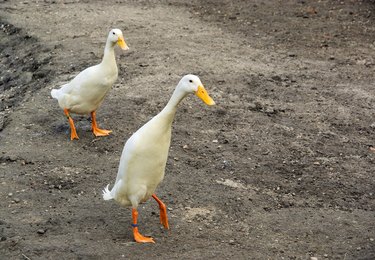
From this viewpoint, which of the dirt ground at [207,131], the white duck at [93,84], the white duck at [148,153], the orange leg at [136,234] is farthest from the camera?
the white duck at [93,84]

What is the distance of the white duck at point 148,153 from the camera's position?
4.73m

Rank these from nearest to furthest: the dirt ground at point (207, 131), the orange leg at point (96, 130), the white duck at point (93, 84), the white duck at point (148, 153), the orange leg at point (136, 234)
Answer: the white duck at point (148, 153) < the orange leg at point (136, 234) < the dirt ground at point (207, 131) < the white duck at point (93, 84) < the orange leg at point (96, 130)

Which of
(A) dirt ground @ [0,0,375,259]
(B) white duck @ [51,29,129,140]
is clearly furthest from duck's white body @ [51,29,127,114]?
(A) dirt ground @ [0,0,375,259]

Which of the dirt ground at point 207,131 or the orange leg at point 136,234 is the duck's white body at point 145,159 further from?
the dirt ground at point 207,131

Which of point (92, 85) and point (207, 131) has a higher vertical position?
point (92, 85)

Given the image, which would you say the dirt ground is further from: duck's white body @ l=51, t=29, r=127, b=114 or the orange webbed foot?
duck's white body @ l=51, t=29, r=127, b=114

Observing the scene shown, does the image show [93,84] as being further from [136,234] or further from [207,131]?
[136,234]

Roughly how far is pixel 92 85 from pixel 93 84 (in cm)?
1

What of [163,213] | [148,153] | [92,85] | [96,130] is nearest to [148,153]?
[148,153]

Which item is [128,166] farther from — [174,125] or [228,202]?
[174,125]

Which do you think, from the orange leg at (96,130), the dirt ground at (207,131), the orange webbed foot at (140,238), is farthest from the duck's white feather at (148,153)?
the orange leg at (96,130)

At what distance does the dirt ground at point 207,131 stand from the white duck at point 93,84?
37cm

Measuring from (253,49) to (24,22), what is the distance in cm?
357

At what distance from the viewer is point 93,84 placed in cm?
647
